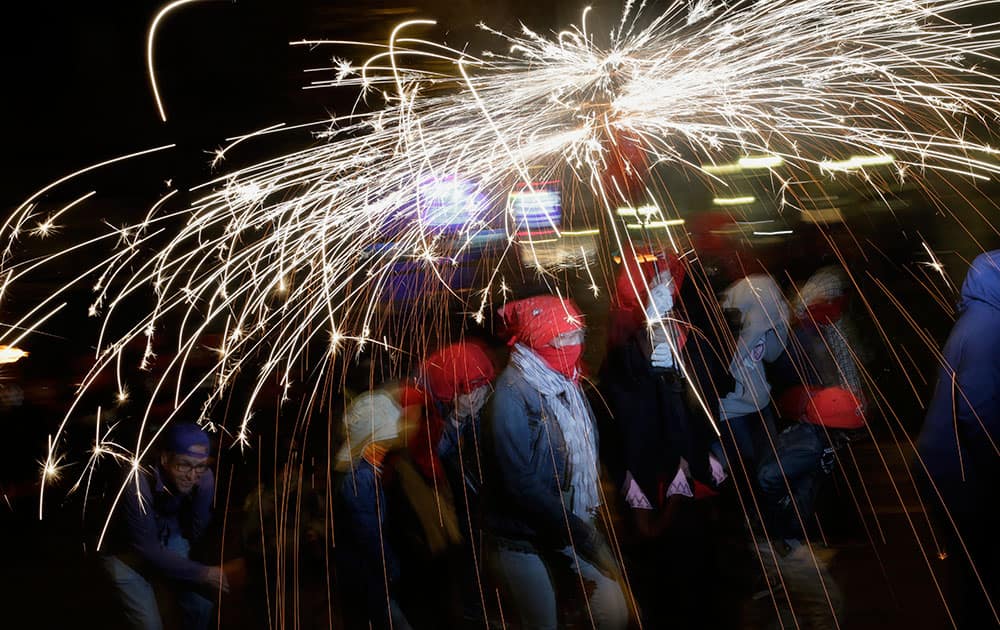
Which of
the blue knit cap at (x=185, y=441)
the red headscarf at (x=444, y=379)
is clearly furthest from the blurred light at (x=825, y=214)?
the blue knit cap at (x=185, y=441)

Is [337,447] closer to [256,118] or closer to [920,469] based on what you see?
[920,469]

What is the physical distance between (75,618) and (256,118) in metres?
4.21

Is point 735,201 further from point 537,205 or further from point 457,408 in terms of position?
point 457,408

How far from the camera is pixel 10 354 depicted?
861cm

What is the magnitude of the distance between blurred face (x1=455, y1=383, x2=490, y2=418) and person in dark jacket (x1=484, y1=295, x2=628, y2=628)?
0.68 metres

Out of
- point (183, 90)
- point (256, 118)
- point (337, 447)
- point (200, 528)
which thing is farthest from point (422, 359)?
point (183, 90)

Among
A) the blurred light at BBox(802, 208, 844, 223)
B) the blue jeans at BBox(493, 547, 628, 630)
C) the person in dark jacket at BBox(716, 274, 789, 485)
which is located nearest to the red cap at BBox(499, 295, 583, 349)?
the blue jeans at BBox(493, 547, 628, 630)

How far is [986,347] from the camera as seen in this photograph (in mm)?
2850

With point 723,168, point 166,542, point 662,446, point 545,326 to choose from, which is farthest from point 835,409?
point 723,168

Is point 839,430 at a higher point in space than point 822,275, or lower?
lower

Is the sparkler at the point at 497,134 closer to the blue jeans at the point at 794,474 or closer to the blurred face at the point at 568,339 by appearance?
the blurred face at the point at 568,339

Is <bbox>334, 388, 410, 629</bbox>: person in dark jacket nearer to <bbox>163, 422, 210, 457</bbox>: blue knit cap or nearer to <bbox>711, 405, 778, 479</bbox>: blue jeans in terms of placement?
<bbox>163, 422, 210, 457</bbox>: blue knit cap

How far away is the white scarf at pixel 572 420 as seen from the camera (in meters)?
3.16

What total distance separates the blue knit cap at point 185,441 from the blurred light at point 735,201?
6.06m
